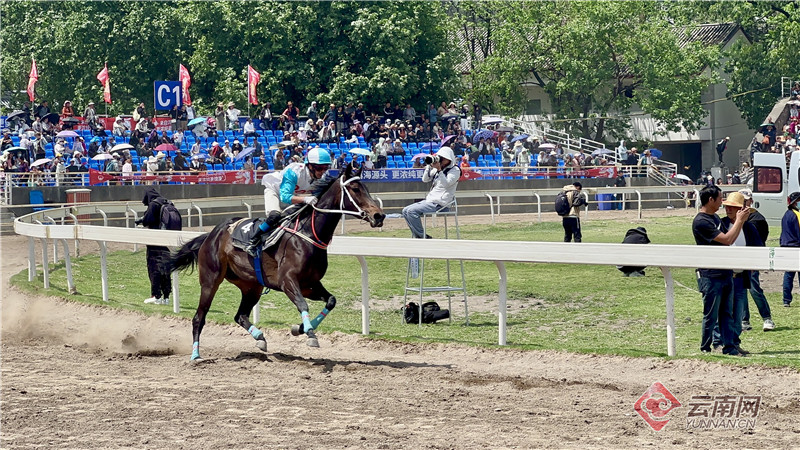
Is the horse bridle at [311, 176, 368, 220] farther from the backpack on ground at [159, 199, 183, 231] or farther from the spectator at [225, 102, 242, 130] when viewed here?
the spectator at [225, 102, 242, 130]

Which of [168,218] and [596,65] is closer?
[168,218]

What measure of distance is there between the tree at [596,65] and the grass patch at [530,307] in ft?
112

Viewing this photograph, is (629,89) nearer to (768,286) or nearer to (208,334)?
(768,286)

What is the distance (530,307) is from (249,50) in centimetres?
3642

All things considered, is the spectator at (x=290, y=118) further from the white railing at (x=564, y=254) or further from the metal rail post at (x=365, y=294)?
the metal rail post at (x=365, y=294)

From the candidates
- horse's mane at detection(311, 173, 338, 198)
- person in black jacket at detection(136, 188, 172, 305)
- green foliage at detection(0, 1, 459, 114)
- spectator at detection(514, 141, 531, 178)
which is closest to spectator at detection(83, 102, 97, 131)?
green foliage at detection(0, 1, 459, 114)

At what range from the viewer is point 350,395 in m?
9.23

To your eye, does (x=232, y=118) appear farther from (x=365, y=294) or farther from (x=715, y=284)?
(x=715, y=284)

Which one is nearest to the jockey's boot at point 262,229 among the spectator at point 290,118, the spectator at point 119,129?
the spectator at point 119,129

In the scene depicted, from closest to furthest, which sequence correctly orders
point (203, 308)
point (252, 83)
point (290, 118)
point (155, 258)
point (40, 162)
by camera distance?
1. point (203, 308)
2. point (155, 258)
3. point (40, 162)
4. point (290, 118)
5. point (252, 83)

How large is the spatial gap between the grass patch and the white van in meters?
10.9

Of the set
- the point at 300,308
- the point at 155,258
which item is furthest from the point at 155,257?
the point at 300,308

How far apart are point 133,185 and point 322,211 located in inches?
931

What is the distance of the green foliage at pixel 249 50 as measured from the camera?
1892 inches
